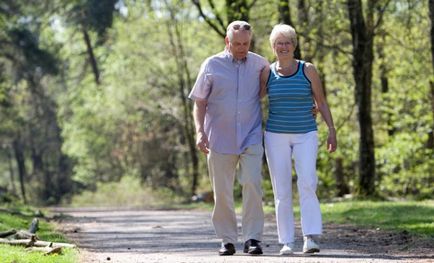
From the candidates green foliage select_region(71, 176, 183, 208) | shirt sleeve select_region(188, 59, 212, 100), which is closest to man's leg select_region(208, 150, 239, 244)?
shirt sleeve select_region(188, 59, 212, 100)

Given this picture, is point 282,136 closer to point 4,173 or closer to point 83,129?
point 83,129

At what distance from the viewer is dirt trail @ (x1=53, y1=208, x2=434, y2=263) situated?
9.36 metres

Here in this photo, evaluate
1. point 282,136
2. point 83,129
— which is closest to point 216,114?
point 282,136

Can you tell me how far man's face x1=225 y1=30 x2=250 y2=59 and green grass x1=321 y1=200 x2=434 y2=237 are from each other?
14.0 ft

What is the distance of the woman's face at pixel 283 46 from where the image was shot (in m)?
9.48

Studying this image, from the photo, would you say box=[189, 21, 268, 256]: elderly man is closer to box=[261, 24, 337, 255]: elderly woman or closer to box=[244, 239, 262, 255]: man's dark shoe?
box=[244, 239, 262, 255]: man's dark shoe

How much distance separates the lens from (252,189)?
9.68 meters

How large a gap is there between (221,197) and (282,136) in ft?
2.93

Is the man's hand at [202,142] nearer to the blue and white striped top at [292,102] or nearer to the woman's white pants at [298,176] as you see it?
the woman's white pants at [298,176]

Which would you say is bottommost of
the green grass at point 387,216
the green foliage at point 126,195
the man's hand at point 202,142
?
the green foliage at point 126,195

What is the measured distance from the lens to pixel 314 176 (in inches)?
378

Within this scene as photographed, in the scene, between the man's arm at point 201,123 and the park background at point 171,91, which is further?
the park background at point 171,91

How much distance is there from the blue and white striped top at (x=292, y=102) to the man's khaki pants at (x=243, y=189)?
0.38m

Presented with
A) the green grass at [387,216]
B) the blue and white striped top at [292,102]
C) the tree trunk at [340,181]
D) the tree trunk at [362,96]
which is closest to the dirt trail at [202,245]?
the green grass at [387,216]
